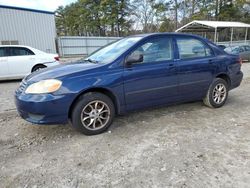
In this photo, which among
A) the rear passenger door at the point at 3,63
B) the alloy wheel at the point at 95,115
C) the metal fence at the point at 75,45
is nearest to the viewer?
the alloy wheel at the point at 95,115

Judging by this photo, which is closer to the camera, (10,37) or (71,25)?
(10,37)

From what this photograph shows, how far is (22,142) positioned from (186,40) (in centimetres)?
346

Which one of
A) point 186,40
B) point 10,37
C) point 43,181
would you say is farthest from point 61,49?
point 43,181

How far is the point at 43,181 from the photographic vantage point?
258 cm

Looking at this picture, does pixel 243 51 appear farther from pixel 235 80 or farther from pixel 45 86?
pixel 45 86

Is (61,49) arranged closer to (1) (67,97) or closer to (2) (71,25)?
(1) (67,97)

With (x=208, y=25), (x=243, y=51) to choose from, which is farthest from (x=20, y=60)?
(x=208, y=25)

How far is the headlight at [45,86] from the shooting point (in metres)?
3.36

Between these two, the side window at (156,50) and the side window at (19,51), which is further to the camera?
the side window at (19,51)

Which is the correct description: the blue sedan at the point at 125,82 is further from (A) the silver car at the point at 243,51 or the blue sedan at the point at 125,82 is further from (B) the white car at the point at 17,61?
(A) the silver car at the point at 243,51

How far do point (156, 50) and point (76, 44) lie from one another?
69.5 ft

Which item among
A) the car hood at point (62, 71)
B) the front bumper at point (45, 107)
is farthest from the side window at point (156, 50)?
the front bumper at point (45, 107)

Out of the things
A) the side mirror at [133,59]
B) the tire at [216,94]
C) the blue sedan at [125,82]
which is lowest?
the tire at [216,94]

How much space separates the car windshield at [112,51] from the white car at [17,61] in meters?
5.45
